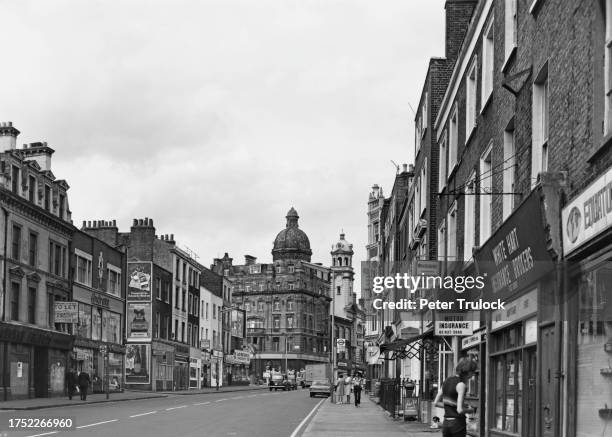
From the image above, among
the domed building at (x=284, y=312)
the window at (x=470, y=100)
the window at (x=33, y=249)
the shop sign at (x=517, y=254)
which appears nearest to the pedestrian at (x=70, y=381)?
the window at (x=33, y=249)

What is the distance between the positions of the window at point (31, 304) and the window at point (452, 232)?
85.4ft

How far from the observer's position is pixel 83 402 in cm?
4244

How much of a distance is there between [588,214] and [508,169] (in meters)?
7.08

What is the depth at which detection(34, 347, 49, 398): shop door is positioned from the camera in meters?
47.4

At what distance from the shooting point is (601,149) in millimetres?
10422

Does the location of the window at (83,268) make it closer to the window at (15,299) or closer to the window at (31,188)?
the window at (31,188)

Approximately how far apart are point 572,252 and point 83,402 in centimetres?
3444

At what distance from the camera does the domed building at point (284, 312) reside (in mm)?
150375

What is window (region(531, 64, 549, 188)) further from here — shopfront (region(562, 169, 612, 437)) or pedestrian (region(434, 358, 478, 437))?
pedestrian (region(434, 358, 478, 437))

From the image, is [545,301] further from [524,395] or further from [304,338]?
[304,338]

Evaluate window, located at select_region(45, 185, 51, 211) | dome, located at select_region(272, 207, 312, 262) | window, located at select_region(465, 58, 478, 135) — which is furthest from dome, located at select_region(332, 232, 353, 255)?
window, located at select_region(465, 58, 478, 135)

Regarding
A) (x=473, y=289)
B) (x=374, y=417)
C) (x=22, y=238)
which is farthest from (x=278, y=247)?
(x=473, y=289)

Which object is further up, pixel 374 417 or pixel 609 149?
pixel 609 149

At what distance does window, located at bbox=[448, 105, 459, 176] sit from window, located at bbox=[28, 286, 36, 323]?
1034 inches
